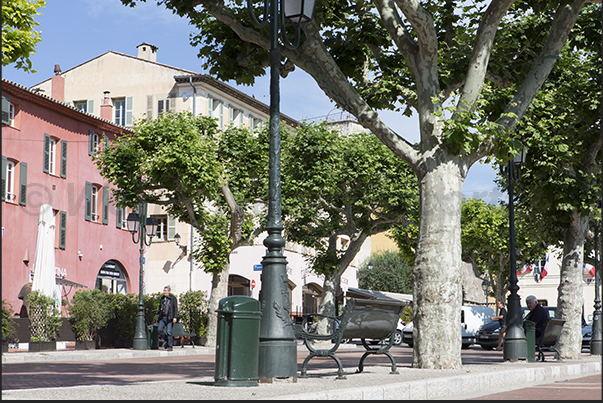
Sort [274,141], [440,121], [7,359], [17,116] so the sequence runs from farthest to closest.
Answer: [17,116] < [7,359] < [440,121] < [274,141]

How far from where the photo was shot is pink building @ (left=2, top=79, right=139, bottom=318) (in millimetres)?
32375

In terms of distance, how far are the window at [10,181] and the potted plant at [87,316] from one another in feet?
35.5

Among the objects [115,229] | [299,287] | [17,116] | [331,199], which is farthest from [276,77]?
[299,287]

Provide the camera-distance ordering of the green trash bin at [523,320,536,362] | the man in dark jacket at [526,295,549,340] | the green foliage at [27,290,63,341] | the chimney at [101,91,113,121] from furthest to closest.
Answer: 1. the chimney at [101,91,113,121]
2. the green foliage at [27,290,63,341]
3. the man in dark jacket at [526,295,549,340]
4. the green trash bin at [523,320,536,362]

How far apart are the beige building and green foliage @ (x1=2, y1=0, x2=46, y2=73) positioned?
25737 millimetres

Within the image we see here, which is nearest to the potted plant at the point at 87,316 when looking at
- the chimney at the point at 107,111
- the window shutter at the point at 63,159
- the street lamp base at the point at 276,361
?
the window shutter at the point at 63,159

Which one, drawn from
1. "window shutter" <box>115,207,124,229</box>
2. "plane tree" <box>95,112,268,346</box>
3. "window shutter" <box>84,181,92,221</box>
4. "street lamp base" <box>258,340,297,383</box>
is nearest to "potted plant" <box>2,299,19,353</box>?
"plane tree" <box>95,112,268,346</box>

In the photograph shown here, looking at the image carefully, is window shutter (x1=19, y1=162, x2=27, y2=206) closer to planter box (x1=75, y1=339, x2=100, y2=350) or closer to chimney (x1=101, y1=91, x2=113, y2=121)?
chimney (x1=101, y1=91, x2=113, y2=121)

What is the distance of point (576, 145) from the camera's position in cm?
1906

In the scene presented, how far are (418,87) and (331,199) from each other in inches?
847

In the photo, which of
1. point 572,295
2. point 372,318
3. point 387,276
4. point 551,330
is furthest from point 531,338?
point 387,276

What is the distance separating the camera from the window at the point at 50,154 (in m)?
34.8

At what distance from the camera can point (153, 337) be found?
2447 centimetres

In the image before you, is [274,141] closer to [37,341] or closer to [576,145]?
[576,145]
